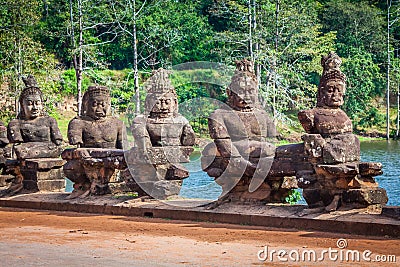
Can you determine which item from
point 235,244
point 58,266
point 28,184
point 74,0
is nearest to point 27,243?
point 58,266

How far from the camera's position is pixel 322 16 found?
144 feet

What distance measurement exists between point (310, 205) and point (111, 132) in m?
4.09

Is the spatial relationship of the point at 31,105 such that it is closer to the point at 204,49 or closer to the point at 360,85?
the point at 204,49

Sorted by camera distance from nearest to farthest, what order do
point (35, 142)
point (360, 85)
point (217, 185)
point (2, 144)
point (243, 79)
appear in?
point (243, 79) → point (35, 142) → point (2, 144) → point (217, 185) → point (360, 85)

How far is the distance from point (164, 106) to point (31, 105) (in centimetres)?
317

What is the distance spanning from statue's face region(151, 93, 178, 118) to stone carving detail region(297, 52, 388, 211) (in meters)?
2.45

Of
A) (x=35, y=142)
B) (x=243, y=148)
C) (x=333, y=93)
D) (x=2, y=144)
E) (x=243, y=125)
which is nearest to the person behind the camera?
(x=333, y=93)

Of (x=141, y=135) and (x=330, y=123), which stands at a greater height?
(x=330, y=123)

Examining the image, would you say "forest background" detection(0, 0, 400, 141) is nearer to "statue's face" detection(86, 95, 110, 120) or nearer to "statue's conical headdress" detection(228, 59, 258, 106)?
"statue's face" detection(86, 95, 110, 120)

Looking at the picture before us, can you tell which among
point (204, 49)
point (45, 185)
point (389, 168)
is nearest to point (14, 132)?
point (45, 185)

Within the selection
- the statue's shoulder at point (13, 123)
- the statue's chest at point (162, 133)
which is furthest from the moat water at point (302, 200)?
the statue's shoulder at point (13, 123)

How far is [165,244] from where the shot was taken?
8.57 meters

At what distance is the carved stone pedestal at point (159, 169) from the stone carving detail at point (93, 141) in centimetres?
92

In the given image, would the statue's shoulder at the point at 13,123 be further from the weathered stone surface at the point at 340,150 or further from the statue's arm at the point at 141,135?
the weathered stone surface at the point at 340,150
